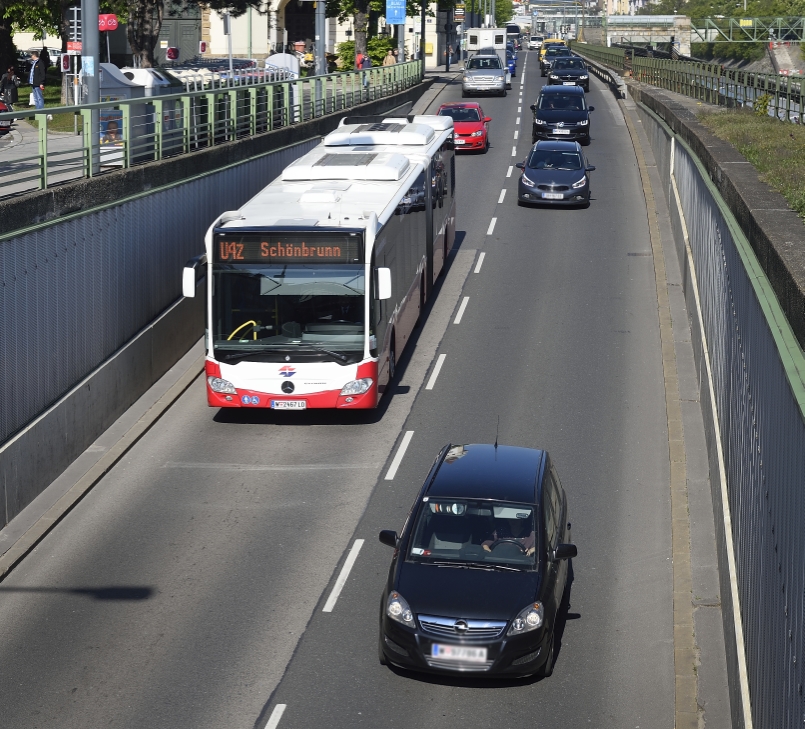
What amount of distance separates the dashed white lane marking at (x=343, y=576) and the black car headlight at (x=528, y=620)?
2.61 m

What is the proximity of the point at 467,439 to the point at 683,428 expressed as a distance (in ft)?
10.9

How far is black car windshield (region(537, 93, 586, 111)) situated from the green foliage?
32.8m

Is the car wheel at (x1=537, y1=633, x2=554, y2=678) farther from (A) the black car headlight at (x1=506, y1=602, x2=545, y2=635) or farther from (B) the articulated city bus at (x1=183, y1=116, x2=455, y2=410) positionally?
(B) the articulated city bus at (x1=183, y1=116, x2=455, y2=410)

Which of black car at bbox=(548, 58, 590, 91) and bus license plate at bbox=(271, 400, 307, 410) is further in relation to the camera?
black car at bbox=(548, 58, 590, 91)

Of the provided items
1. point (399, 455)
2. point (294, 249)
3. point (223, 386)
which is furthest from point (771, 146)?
point (223, 386)

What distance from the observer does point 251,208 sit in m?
18.7

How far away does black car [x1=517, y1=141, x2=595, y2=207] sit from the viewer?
33562 mm

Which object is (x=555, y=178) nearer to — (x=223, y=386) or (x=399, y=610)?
(x=223, y=386)

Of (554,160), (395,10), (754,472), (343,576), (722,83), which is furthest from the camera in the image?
(395,10)

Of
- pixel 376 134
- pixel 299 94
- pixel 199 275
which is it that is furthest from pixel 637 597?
pixel 299 94

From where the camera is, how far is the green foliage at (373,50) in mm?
78188

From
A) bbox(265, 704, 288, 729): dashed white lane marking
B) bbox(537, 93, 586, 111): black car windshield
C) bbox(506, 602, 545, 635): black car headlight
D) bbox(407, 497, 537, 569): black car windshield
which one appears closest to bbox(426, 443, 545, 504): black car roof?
bbox(407, 497, 537, 569): black car windshield

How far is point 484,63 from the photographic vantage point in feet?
211

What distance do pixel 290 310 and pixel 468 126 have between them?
27.5 m
